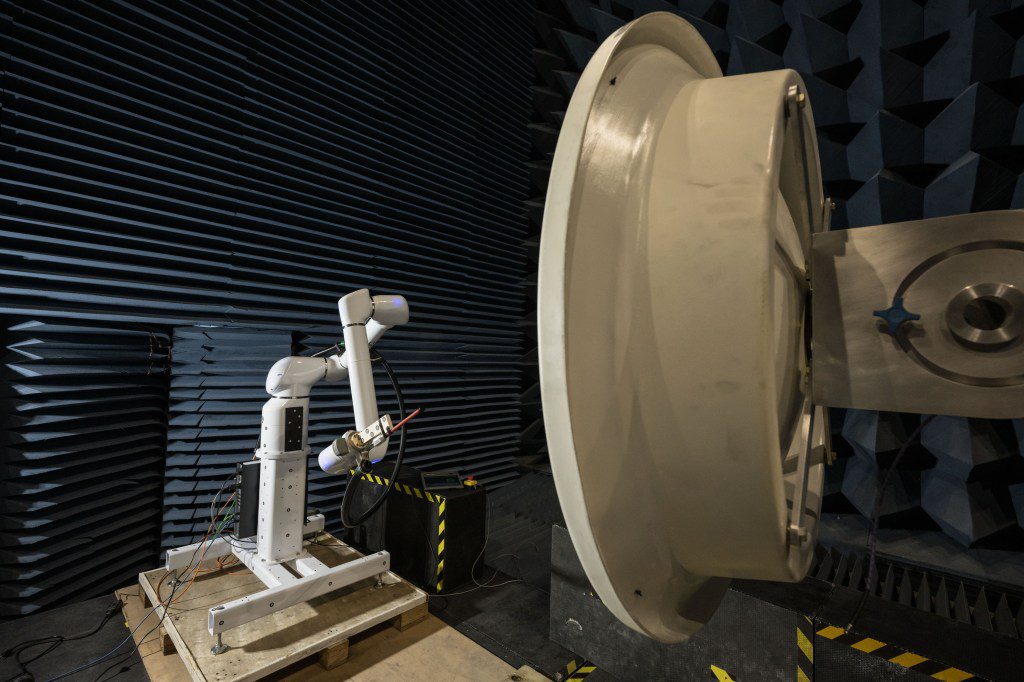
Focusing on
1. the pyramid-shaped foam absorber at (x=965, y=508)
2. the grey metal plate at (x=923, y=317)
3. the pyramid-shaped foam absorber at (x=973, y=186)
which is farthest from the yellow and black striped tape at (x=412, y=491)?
the pyramid-shaped foam absorber at (x=973, y=186)

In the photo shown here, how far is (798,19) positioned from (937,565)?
3068mm

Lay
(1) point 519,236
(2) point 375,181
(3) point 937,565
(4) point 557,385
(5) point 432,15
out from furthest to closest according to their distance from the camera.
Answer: (1) point 519,236 → (5) point 432,15 → (2) point 375,181 → (3) point 937,565 → (4) point 557,385

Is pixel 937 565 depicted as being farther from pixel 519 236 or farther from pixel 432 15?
pixel 432 15

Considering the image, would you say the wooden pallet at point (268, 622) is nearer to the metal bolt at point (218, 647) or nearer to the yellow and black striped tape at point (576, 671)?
the metal bolt at point (218, 647)

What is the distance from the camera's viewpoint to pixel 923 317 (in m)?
0.63

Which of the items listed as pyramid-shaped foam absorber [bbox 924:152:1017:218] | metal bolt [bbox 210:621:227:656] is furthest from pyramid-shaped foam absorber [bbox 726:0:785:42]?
metal bolt [bbox 210:621:227:656]

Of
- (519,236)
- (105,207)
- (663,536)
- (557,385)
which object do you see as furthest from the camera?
(519,236)

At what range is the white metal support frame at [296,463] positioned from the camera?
1729 millimetres

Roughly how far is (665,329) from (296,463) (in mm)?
1925

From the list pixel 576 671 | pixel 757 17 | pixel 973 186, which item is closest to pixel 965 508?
pixel 973 186

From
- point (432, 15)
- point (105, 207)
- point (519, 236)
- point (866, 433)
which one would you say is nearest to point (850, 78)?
point (866, 433)

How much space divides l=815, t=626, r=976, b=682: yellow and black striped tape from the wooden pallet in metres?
1.60

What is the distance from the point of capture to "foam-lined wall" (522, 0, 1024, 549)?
7.27 ft

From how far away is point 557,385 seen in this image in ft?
1.59
